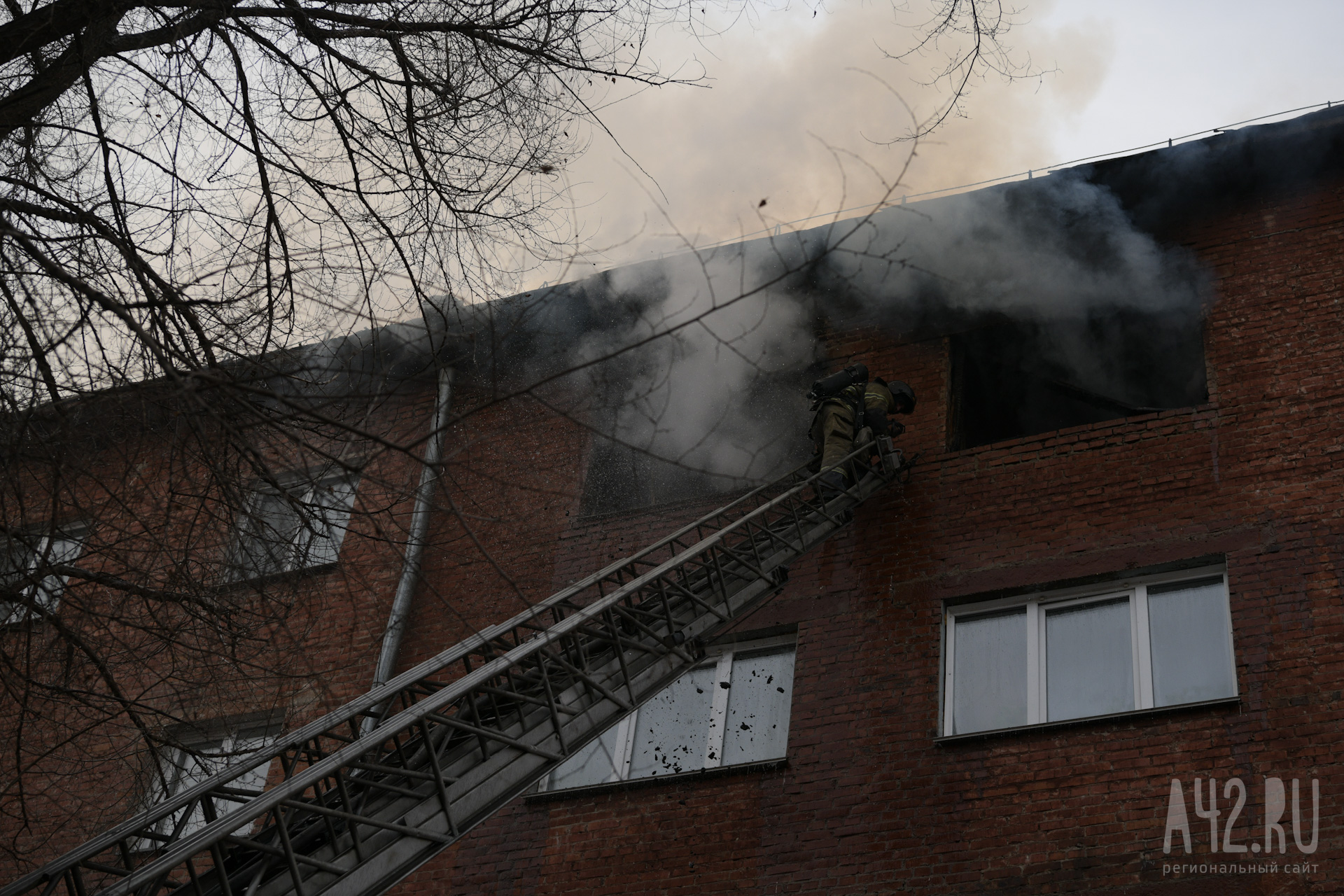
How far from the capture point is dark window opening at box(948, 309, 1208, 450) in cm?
987

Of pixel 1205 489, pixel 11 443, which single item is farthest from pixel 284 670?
pixel 1205 489

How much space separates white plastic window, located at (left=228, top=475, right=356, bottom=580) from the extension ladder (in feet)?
2.64

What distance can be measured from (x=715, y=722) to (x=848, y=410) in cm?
232

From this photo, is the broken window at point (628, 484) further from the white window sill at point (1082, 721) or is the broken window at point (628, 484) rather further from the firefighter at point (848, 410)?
the white window sill at point (1082, 721)

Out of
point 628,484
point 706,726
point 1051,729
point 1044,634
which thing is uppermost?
point 628,484

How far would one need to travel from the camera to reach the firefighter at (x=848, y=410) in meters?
8.91

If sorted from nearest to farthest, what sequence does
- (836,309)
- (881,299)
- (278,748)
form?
(278,748), (881,299), (836,309)

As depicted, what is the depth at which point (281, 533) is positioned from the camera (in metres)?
5.36

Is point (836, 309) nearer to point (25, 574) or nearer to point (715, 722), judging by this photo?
point (715, 722)

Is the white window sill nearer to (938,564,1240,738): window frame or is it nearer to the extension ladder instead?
(938,564,1240,738): window frame

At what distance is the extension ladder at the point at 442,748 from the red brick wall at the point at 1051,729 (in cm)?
93

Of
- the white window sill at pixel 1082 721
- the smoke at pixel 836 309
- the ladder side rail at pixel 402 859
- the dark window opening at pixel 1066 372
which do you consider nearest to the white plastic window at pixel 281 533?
the ladder side rail at pixel 402 859

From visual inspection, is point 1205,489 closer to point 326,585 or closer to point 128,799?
point 326,585

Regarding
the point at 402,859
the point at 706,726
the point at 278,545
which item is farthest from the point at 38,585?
the point at 706,726
